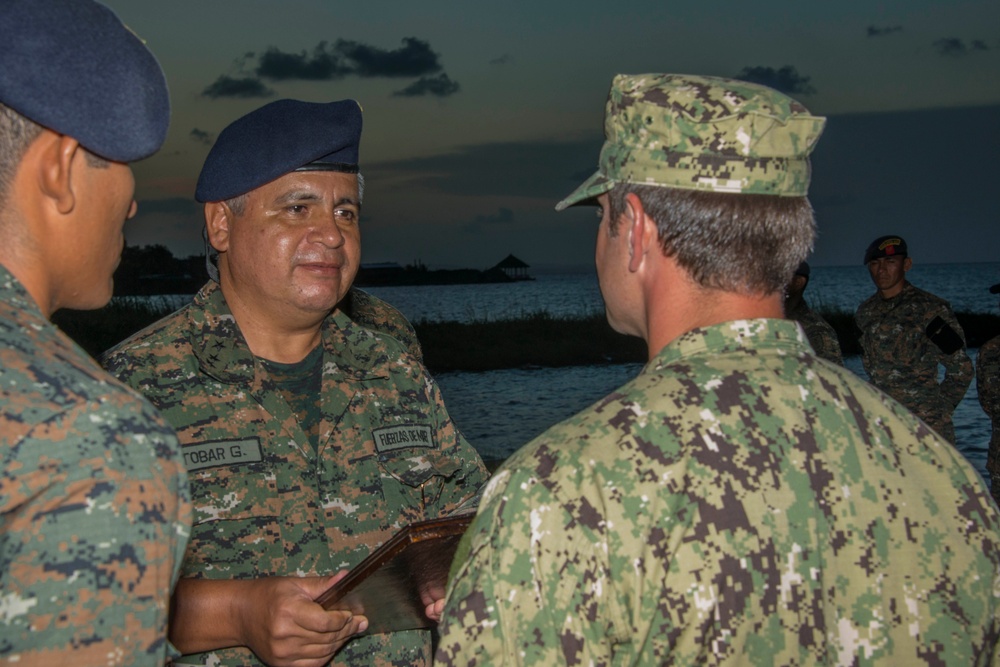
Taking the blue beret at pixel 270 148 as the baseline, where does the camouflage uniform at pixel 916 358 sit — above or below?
below

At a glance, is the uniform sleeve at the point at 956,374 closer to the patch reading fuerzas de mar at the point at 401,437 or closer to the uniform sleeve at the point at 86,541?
the patch reading fuerzas de mar at the point at 401,437

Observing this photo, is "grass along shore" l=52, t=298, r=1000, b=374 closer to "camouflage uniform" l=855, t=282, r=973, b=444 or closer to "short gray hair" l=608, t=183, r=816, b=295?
"camouflage uniform" l=855, t=282, r=973, b=444

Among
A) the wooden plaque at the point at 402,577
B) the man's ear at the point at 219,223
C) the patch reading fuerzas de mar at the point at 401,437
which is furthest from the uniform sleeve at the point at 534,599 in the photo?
the man's ear at the point at 219,223

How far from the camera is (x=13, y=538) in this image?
115cm

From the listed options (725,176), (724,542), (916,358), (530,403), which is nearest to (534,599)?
(724,542)

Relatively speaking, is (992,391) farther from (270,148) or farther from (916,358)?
(270,148)

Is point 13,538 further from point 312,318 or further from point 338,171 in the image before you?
point 338,171

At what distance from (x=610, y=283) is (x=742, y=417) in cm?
39

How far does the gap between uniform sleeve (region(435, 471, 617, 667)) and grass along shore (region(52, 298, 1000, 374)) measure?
60.8ft

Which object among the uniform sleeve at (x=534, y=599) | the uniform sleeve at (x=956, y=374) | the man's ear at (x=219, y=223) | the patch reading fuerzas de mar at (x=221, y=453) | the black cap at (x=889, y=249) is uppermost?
the man's ear at (x=219, y=223)

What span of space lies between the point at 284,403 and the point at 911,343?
22.8ft

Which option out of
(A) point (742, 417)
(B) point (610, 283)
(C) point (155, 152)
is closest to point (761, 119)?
(B) point (610, 283)

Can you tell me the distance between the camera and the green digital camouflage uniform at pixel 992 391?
7090 millimetres

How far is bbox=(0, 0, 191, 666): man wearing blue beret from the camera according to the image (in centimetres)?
116
